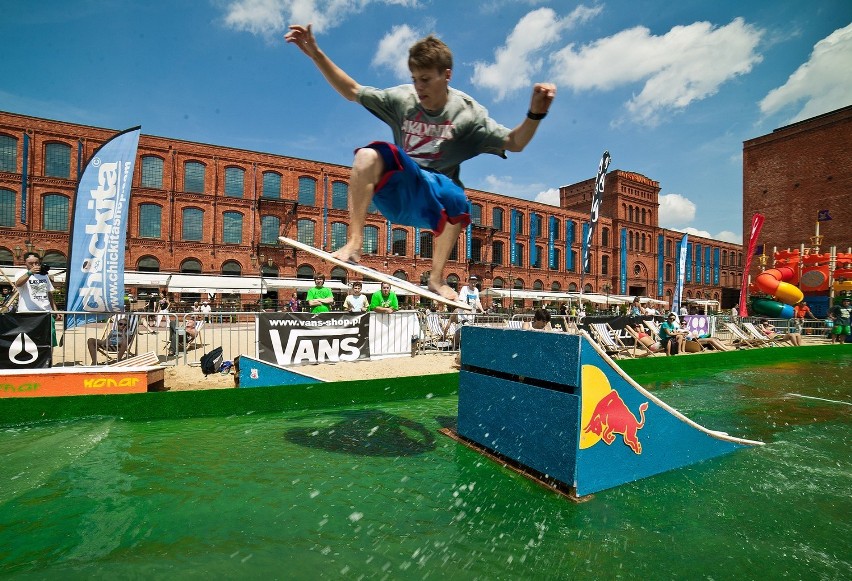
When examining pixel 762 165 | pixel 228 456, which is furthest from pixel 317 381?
pixel 762 165

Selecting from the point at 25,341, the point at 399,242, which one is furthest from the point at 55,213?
the point at 25,341

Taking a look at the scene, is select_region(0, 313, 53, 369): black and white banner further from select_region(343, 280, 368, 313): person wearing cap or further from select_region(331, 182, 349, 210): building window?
select_region(331, 182, 349, 210): building window

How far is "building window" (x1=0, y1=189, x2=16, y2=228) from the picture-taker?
26.9 metres

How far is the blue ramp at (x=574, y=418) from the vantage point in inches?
120

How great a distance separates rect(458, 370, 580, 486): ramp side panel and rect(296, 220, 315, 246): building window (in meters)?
31.0

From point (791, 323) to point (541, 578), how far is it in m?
24.7

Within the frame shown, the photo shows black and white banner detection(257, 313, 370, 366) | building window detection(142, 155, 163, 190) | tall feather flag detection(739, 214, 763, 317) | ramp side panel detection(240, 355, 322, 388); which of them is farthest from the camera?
building window detection(142, 155, 163, 190)

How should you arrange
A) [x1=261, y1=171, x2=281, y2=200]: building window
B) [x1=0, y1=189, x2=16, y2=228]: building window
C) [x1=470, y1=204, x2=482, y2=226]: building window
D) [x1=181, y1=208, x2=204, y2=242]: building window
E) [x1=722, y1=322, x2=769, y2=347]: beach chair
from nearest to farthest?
[x1=722, y1=322, x2=769, y2=347]: beach chair, [x1=0, y1=189, x2=16, y2=228]: building window, [x1=181, y1=208, x2=204, y2=242]: building window, [x1=261, y1=171, x2=281, y2=200]: building window, [x1=470, y1=204, x2=482, y2=226]: building window

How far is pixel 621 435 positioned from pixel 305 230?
32.8 m

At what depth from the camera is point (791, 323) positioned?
20344 mm

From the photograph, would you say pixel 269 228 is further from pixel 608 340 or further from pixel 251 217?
pixel 608 340

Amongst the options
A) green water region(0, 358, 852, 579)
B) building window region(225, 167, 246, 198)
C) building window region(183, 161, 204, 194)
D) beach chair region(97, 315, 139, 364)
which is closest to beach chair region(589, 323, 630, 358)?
green water region(0, 358, 852, 579)

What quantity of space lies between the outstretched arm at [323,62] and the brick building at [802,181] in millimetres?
43881

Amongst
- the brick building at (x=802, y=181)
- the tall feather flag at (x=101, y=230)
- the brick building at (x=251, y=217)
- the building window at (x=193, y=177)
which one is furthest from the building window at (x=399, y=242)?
the brick building at (x=802, y=181)
